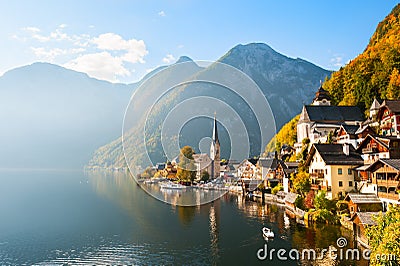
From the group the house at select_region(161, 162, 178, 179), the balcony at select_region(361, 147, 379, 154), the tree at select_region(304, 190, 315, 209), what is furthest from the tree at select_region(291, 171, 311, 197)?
the house at select_region(161, 162, 178, 179)

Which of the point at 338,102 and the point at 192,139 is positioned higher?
the point at 338,102

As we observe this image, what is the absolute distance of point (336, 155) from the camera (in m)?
37.7

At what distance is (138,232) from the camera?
105 feet

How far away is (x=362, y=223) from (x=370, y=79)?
2101 inches

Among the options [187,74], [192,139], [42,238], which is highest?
[187,74]

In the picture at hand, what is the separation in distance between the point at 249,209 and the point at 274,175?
1694 cm

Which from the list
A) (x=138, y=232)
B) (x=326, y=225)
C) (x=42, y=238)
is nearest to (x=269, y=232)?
(x=326, y=225)

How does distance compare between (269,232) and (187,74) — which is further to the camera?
(187,74)

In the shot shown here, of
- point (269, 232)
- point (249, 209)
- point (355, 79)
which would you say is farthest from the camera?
point (355, 79)

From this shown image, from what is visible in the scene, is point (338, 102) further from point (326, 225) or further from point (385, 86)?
point (326, 225)

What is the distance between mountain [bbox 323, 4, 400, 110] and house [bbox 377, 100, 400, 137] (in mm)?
16660

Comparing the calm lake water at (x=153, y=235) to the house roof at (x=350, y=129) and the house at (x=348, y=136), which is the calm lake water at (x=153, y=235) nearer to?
the house at (x=348, y=136)

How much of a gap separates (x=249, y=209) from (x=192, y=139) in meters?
24.8

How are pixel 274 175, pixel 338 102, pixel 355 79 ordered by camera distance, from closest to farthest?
pixel 274 175, pixel 355 79, pixel 338 102
